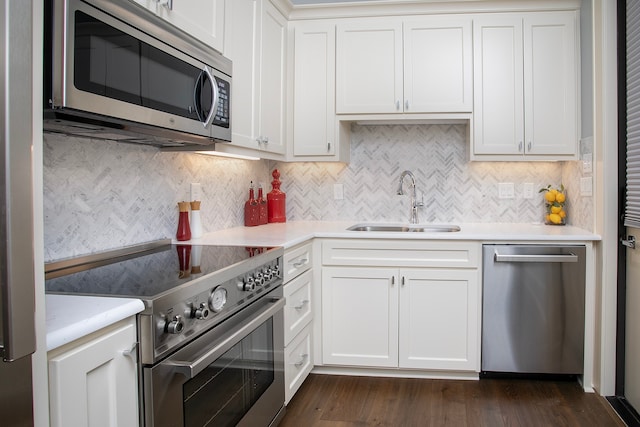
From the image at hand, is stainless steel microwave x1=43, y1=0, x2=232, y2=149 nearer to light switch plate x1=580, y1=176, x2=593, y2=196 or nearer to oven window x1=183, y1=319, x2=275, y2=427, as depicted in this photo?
oven window x1=183, y1=319, x2=275, y2=427

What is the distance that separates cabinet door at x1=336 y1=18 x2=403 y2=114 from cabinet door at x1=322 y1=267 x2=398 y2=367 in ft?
3.52

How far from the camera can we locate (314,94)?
3.26 metres

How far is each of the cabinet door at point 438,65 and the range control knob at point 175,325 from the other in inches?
87.5

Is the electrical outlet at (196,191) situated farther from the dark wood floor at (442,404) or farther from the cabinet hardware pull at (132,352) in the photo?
the cabinet hardware pull at (132,352)

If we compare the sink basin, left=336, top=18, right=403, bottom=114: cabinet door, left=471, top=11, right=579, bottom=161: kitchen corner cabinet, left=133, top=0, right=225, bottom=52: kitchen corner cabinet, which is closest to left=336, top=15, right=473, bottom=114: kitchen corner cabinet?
left=336, top=18, right=403, bottom=114: cabinet door

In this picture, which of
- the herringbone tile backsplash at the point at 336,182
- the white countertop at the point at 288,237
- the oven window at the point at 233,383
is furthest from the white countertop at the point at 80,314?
the herringbone tile backsplash at the point at 336,182

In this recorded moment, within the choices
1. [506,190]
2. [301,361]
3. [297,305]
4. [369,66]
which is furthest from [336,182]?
[301,361]

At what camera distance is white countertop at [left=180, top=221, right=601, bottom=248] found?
244 cm

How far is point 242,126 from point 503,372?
1975 millimetres

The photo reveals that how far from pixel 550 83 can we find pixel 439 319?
61.8 inches

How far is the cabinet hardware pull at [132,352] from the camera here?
1169mm

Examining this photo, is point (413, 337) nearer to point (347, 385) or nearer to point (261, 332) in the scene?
point (347, 385)

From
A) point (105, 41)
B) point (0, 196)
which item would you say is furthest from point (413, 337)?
point (0, 196)

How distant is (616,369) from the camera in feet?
8.61
